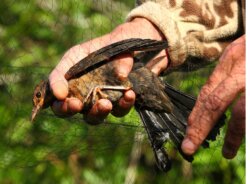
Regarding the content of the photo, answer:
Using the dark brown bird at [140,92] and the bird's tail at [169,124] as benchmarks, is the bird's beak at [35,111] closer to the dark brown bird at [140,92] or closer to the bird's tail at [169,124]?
the dark brown bird at [140,92]

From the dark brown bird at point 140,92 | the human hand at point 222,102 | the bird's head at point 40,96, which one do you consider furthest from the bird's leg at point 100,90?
the human hand at point 222,102

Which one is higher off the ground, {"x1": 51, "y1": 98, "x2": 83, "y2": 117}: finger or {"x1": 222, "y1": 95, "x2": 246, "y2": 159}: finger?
{"x1": 222, "y1": 95, "x2": 246, "y2": 159}: finger

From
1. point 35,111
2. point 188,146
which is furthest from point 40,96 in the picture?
point 188,146

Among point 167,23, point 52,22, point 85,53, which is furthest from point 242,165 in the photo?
point 52,22

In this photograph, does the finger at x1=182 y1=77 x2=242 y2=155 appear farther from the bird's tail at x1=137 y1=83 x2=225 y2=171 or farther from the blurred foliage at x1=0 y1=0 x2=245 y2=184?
the blurred foliage at x1=0 y1=0 x2=245 y2=184

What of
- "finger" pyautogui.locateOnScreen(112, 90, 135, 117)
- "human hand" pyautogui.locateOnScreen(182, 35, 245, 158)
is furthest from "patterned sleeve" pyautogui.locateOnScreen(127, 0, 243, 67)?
"human hand" pyautogui.locateOnScreen(182, 35, 245, 158)

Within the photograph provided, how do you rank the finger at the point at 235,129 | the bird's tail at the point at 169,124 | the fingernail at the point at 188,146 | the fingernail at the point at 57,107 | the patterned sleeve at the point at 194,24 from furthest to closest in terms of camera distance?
the patterned sleeve at the point at 194,24 < the fingernail at the point at 57,107 < the bird's tail at the point at 169,124 < the fingernail at the point at 188,146 < the finger at the point at 235,129

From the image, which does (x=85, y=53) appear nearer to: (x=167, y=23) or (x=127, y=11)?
(x=127, y=11)
